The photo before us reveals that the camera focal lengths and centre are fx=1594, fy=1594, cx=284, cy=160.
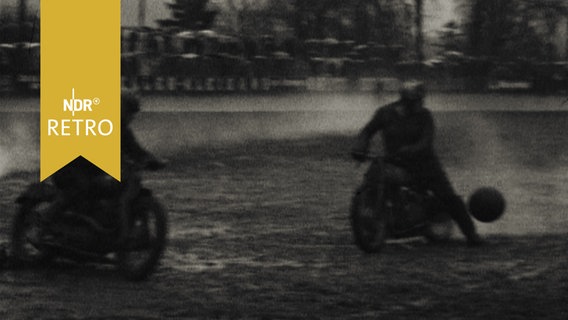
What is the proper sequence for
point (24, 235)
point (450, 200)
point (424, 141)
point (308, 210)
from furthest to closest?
point (308, 210), point (450, 200), point (424, 141), point (24, 235)

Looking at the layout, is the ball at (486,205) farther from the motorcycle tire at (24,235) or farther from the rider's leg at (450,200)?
the motorcycle tire at (24,235)

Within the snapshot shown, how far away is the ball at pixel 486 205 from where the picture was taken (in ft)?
41.9

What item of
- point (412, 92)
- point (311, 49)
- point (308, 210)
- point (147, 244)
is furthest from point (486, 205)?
point (311, 49)

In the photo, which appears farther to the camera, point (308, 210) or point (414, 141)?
point (308, 210)

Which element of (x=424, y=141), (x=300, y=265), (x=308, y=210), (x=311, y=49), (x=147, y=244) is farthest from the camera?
(x=311, y=49)

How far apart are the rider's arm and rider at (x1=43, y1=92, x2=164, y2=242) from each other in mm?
2344

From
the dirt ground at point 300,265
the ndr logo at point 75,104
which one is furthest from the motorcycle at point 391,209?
the ndr logo at point 75,104

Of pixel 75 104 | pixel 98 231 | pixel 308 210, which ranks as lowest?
pixel 308 210

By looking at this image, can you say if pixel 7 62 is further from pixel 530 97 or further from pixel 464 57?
pixel 530 97

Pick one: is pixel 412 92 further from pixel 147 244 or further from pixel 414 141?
pixel 147 244

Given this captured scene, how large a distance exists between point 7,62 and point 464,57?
11.3 metres

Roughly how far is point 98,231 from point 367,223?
2.29 m

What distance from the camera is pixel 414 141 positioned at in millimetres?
11859

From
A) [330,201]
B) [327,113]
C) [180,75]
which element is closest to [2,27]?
[180,75]
